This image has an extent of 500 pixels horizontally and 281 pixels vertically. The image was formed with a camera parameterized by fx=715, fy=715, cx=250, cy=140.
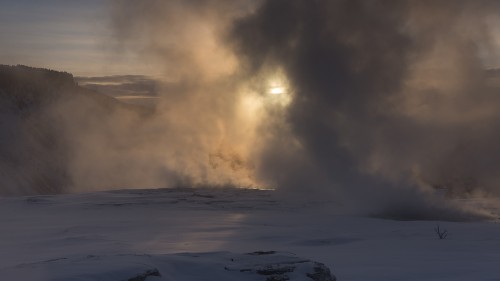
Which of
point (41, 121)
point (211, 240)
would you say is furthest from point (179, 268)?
point (41, 121)

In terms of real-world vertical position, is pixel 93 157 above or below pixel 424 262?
above

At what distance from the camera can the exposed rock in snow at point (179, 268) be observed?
5559 mm

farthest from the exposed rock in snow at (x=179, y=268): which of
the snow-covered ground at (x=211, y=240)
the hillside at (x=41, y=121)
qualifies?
the hillside at (x=41, y=121)

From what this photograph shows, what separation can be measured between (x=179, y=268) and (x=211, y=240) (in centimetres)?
515

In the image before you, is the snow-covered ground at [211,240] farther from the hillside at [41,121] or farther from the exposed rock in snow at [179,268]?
the hillside at [41,121]

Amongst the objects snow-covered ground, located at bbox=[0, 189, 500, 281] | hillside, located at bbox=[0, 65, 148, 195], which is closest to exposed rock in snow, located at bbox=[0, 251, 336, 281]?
snow-covered ground, located at bbox=[0, 189, 500, 281]

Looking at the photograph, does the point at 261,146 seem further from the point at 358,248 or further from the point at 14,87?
the point at 14,87

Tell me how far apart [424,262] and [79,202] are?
12.7m

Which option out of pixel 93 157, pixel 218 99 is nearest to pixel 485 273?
pixel 218 99

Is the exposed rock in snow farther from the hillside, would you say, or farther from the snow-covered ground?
the hillside

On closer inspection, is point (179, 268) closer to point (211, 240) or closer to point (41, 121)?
point (211, 240)

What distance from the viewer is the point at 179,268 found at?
6.32 metres

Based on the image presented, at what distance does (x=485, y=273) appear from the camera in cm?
769

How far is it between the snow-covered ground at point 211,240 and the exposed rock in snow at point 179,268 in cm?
1
